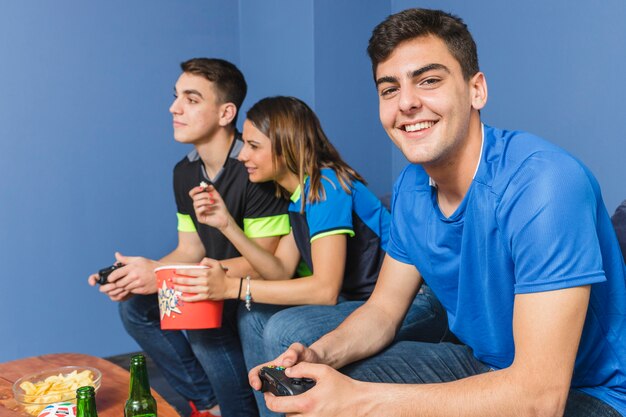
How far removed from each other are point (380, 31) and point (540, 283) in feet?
1.75

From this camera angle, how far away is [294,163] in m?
1.81

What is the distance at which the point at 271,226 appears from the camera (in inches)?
76.1

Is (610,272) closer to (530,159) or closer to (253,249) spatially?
(530,159)

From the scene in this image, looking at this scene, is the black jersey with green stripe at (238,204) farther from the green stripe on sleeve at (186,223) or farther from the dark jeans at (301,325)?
the dark jeans at (301,325)

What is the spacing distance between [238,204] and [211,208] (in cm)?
20

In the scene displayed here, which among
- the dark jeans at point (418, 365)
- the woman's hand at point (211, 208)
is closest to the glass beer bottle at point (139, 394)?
the dark jeans at point (418, 365)

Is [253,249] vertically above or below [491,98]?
below

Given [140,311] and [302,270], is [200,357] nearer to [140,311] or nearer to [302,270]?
[140,311]

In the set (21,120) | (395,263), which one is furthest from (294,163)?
(21,120)

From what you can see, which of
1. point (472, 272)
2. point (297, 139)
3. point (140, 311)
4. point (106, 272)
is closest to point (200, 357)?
point (140, 311)

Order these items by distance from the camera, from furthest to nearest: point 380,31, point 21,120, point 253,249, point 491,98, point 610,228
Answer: point 21,120, point 491,98, point 253,249, point 380,31, point 610,228

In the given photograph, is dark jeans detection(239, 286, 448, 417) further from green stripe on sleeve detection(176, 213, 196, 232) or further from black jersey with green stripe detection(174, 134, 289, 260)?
green stripe on sleeve detection(176, 213, 196, 232)

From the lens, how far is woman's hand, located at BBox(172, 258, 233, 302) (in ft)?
4.97

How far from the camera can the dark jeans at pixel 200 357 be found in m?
1.84
